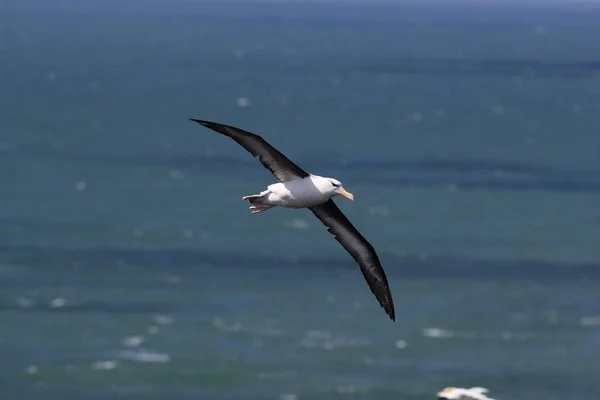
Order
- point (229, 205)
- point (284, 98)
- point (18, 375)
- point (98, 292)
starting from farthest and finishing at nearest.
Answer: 1. point (284, 98)
2. point (229, 205)
3. point (98, 292)
4. point (18, 375)

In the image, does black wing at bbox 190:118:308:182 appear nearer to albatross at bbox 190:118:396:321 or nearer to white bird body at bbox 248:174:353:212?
albatross at bbox 190:118:396:321

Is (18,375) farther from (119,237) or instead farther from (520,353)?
(119,237)

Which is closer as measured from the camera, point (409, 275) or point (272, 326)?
point (272, 326)

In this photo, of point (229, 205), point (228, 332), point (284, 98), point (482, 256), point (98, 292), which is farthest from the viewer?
point (284, 98)

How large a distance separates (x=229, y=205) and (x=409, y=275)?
76.7 feet

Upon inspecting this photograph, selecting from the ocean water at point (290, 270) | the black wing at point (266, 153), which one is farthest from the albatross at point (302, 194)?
the ocean water at point (290, 270)

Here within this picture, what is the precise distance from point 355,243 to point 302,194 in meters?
2.51

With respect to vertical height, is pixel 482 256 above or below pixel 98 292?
above

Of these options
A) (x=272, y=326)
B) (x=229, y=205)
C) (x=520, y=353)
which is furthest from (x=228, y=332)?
(x=229, y=205)

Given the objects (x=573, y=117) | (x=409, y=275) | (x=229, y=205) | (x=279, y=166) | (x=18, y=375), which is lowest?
(x=279, y=166)

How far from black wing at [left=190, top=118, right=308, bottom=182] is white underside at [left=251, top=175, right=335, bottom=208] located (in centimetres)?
16

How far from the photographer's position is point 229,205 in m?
103

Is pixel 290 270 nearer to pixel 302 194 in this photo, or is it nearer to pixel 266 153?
pixel 302 194

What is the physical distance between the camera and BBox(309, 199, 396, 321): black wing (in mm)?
29641
